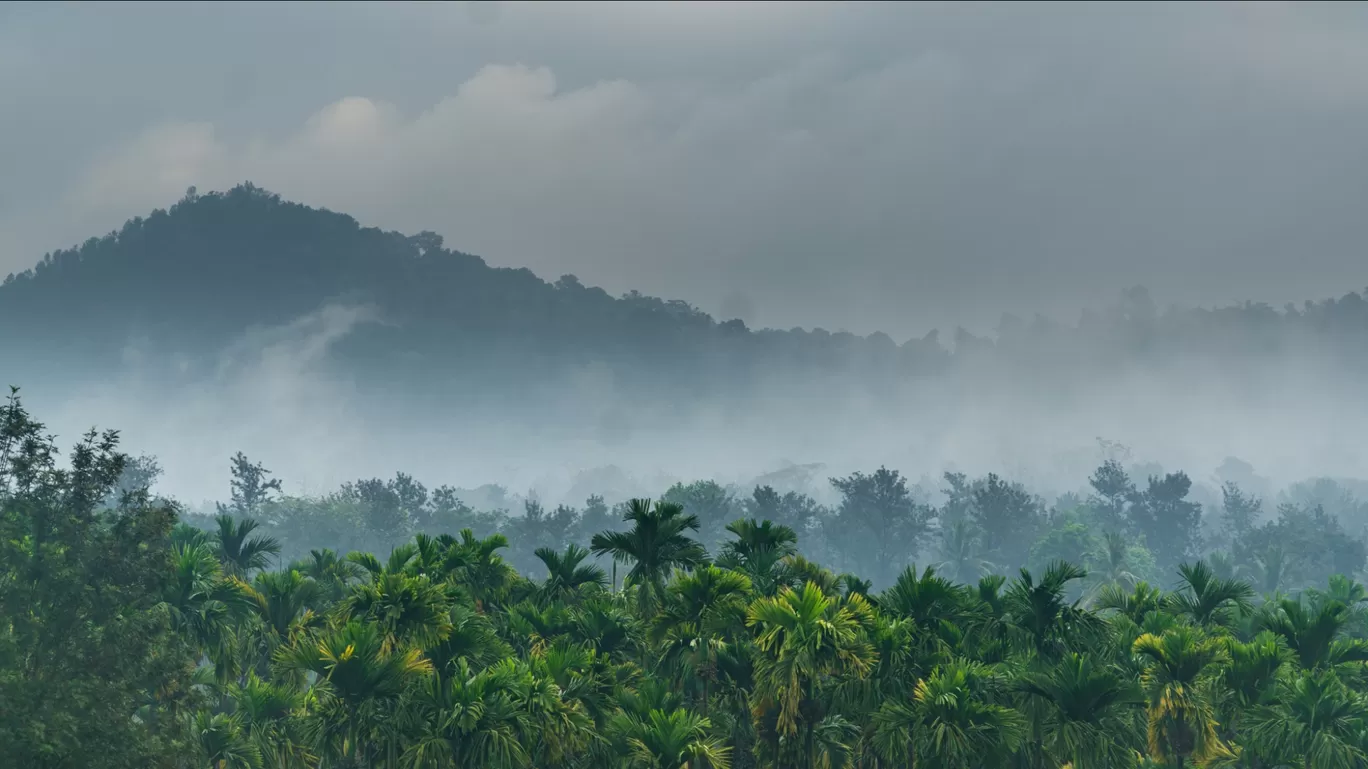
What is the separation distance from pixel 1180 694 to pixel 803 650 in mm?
13595

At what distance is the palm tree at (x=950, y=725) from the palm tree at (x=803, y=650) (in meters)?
1.95

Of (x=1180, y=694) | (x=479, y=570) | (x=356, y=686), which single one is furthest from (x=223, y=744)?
(x=1180, y=694)

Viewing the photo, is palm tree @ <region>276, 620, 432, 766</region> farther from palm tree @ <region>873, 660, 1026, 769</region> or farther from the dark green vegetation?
palm tree @ <region>873, 660, 1026, 769</region>

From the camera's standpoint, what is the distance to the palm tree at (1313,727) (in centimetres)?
3919

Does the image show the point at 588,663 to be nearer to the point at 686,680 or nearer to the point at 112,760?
the point at 686,680

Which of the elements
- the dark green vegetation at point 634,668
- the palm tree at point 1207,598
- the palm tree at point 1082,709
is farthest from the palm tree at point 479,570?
the palm tree at point 1207,598

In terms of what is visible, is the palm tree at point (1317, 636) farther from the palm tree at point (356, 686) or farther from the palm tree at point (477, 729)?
the palm tree at point (356, 686)

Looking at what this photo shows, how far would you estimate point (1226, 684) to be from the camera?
42750 mm

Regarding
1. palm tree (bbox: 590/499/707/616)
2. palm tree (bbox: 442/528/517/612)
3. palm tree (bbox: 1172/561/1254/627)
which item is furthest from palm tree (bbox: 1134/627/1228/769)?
palm tree (bbox: 442/528/517/612)

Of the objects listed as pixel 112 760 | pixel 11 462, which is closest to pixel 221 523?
pixel 11 462

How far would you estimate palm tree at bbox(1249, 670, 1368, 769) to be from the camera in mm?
39188

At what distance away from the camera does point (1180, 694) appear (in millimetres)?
40469

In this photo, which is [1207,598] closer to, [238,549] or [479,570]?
[479,570]

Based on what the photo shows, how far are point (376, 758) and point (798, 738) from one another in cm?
1407
